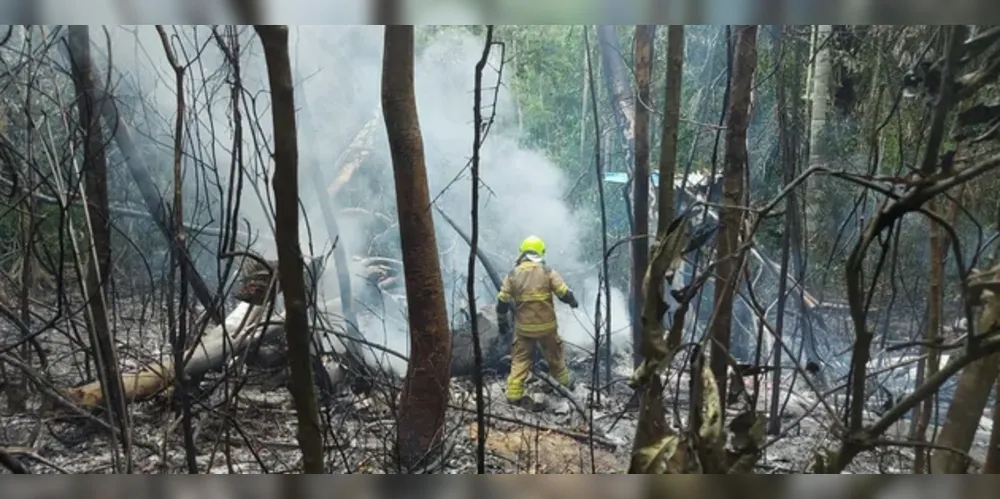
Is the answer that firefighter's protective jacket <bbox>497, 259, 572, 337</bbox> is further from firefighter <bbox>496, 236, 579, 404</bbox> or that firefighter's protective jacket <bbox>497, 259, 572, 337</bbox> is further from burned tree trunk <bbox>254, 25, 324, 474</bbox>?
burned tree trunk <bbox>254, 25, 324, 474</bbox>

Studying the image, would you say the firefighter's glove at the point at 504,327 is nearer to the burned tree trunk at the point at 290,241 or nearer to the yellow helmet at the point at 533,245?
the yellow helmet at the point at 533,245

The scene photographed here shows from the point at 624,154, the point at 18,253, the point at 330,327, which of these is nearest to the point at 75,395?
the point at 18,253

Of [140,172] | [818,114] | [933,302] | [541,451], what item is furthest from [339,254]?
[933,302]

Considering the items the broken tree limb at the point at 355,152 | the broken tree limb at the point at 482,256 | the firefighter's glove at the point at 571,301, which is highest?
the broken tree limb at the point at 355,152

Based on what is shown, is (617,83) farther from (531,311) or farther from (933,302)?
(933,302)

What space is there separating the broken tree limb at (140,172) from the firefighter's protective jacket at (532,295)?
17.8 inches

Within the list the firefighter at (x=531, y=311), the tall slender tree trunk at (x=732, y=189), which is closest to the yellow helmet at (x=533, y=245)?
the firefighter at (x=531, y=311)

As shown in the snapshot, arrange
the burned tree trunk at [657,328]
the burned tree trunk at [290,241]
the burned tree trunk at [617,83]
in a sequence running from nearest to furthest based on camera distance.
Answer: the burned tree trunk at [657,328], the burned tree trunk at [290,241], the burned tree trunk at [617,83]

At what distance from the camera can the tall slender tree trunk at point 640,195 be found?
114 centimetres

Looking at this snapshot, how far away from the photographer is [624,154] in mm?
1162

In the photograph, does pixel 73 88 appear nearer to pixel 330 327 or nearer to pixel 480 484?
Answer: pixel 330 327

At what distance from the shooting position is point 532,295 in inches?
45.3

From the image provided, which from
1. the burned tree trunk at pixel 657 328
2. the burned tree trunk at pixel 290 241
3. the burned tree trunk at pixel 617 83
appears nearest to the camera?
the burned tree trunk at pixel 657 328

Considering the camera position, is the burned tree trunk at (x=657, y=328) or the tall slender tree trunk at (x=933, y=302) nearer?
the burned tree trunk at (x=657, y=328)
